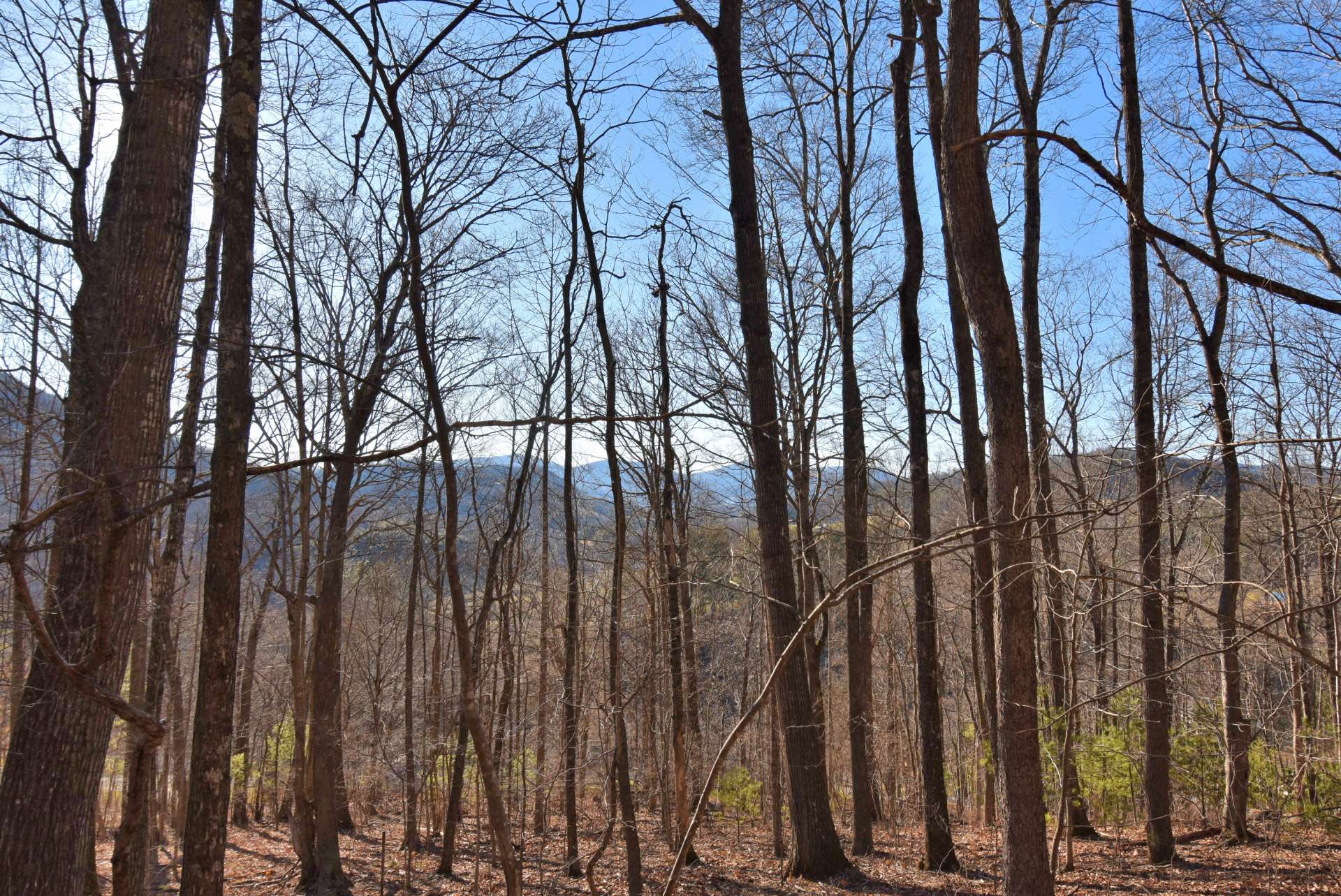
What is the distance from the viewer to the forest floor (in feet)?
26.9

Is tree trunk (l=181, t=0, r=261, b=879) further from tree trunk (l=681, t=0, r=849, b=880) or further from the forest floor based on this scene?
the forest floor

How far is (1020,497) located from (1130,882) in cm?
616

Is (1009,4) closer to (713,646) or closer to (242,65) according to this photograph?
(242,65)

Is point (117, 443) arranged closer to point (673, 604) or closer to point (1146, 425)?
point (673, 604)

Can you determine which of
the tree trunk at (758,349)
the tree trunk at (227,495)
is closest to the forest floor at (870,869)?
the tree trunk at (758,349)

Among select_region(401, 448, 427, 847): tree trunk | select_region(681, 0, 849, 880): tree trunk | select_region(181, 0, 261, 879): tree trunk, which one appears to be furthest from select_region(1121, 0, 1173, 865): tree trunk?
select_region(401, 448, 427, 847): tree trunk

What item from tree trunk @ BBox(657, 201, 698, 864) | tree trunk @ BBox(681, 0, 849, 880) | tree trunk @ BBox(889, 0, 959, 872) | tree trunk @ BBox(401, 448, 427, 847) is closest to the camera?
Answer: tree trunk @ BBox(657, 201, 698, 864)

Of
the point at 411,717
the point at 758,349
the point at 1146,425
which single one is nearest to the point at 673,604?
the point at 758,349

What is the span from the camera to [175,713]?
14594 millimetres

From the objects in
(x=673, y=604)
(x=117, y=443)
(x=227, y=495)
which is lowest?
(x=673, y=604)

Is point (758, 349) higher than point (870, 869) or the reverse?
higher

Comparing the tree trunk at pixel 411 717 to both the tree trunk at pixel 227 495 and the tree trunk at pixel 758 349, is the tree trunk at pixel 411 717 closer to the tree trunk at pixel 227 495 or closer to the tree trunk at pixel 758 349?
the tree trunk at pixel 758 349

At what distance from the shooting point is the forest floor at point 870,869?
26.9ft

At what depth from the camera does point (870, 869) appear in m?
9.34
